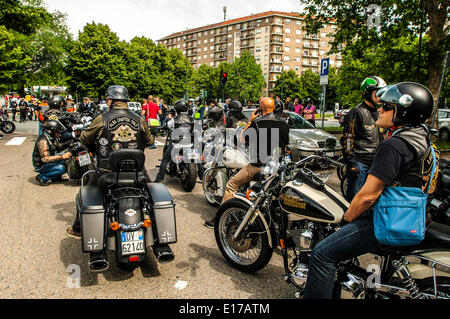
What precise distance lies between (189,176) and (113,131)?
3132 millimetres

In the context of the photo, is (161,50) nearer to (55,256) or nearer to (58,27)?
(58,27)

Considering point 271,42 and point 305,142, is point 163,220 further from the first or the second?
point 271,42

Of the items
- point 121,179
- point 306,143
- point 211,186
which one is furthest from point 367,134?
point 306,143

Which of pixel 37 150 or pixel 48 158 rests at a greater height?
pixel 37 150

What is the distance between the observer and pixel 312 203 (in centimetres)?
258

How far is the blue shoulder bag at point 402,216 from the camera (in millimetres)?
2000

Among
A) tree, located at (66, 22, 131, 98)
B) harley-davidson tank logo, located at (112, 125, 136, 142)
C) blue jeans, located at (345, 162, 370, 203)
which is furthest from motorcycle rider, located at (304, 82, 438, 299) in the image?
tree, located at (66, 22, 131, 98)

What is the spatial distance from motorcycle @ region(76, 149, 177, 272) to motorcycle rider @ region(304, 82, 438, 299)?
1.48 meters

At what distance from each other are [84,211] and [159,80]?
171 feet

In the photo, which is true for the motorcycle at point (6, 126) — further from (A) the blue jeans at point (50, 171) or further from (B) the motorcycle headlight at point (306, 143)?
(B) the motorcycle headlight at point (306, 143)

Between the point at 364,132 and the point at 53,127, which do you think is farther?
the point at 53,127

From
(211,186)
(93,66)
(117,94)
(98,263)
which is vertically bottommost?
(98,263)

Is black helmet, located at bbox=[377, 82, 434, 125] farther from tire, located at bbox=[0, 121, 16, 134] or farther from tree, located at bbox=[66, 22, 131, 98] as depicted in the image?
tree, located at bbox=[66, 22, 131, 98]


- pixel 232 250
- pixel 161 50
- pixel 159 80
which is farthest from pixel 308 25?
pixel 161 50
